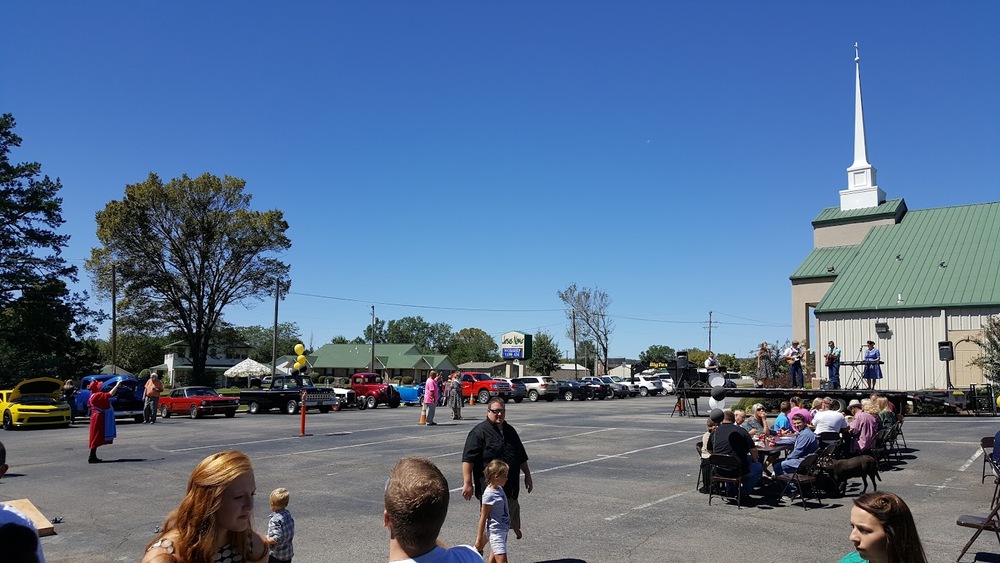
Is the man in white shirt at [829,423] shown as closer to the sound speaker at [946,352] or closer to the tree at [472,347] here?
the sound speaker at [946,352]

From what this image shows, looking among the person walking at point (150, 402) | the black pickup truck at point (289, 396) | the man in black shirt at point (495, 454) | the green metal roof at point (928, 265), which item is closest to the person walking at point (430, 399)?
the black pickup truck at point (289, 396)

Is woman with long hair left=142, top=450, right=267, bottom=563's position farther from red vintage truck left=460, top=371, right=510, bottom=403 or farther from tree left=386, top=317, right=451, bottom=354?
tree left=386, top=317, right=451, bottom=354

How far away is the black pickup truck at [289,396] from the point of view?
3200cm

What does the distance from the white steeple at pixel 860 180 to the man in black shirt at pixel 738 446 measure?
4403 centimetres

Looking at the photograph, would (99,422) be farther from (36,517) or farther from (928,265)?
(928,265)

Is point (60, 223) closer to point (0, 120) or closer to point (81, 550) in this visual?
point (0, 120)

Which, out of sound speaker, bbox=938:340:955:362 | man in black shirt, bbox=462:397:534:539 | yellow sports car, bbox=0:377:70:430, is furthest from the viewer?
sound speaker, bbox=938:340:955:362

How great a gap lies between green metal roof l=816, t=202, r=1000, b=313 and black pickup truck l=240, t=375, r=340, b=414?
83.2ft

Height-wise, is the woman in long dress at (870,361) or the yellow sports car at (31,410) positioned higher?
the woman in long dress at (870,361)

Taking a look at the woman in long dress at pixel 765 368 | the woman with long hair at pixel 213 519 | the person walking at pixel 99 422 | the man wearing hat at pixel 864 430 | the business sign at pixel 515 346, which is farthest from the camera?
the business sign at pixel 515 346

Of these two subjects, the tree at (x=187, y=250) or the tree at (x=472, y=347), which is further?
the tree at (x=472, y=347)

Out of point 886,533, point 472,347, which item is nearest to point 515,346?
point 886,533

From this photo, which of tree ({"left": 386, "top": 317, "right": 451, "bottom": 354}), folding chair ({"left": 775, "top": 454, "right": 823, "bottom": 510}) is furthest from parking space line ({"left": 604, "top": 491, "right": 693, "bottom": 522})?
tree ({"left": 386, "top": 317, "right": 451, "bottom": 354})

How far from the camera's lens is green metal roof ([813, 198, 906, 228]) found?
47.4m
